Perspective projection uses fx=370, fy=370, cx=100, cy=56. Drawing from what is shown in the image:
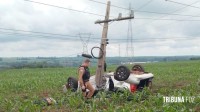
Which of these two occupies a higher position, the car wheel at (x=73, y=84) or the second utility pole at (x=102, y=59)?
the second utility pole at (x=102, y=59)

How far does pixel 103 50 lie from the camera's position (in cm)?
1759

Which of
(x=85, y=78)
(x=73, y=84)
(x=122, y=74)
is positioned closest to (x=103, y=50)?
(x=73, y=84)

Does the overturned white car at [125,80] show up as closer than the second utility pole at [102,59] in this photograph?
Yes

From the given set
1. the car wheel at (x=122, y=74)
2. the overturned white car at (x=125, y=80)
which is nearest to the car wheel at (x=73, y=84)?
the overturned white car at (x=125, y=80)

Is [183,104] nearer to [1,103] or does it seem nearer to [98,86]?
[98,86]

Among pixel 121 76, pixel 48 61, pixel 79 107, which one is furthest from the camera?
pixel 48 61

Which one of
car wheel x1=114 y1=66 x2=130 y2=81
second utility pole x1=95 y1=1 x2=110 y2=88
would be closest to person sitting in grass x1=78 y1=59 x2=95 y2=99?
car wheel x1=114 y1=66 x2=130 y2=81

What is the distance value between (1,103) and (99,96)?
3.77 m

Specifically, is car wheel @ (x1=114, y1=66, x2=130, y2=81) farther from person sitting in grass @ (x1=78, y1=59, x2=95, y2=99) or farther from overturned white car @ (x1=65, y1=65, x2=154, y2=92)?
person sitting in grass @ (x1=78, y1=59, x2=95, y2=99)

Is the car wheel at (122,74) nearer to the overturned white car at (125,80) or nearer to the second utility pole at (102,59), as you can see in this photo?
the overturned white car at (125,80)

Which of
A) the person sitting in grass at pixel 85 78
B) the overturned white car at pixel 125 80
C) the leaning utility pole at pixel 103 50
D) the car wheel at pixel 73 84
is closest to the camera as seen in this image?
the person sitting in grass at pixel 85 78

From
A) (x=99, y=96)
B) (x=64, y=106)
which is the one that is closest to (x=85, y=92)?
(x=99, y=96)

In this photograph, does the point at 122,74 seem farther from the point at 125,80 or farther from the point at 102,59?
the point at 102,59

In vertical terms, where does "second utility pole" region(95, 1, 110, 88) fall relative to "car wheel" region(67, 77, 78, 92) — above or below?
above
